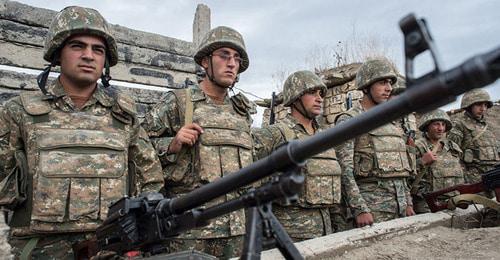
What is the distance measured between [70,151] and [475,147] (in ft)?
24.3

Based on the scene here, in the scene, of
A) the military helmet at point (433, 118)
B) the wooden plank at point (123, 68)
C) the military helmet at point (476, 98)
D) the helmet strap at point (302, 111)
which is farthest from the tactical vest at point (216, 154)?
the military helmet at point (476, 98)

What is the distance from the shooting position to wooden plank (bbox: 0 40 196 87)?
13.6ft

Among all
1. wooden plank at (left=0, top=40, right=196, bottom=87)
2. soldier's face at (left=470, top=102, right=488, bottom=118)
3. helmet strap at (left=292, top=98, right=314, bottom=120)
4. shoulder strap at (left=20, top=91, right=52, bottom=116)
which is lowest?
shoulder strap at (left=20, top=91, right=52, bottom=116)

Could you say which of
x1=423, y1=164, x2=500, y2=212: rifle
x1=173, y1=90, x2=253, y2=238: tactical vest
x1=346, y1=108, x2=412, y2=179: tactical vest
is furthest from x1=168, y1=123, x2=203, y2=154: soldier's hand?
x1=423, y1=164, x2=500, y2=212: rifle

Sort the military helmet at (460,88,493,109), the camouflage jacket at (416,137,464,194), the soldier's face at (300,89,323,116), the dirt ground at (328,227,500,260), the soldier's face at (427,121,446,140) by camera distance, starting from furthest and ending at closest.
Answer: the military helmet at (460,88,493,109), the soldier's face at (427,121,446,140), the camouflage jacket at (416,137,464,194), the soldier's face at (300,89,323,116), the dirt ground at (328,227,500,260)

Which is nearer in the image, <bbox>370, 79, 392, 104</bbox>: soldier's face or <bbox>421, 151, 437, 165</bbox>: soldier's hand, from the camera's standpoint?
<bbox>370, 79, 392, 104</bbox>: soldier's face

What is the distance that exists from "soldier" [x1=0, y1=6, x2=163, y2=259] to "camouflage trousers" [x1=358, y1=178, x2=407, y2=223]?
8.88 ft

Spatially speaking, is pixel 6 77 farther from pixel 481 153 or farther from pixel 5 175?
pixel 481 153

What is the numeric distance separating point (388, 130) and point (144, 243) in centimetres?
371

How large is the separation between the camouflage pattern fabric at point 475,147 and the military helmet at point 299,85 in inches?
170

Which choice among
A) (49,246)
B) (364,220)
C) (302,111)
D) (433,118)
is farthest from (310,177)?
(433,118)

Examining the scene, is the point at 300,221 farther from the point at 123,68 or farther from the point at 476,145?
the point at 476,145

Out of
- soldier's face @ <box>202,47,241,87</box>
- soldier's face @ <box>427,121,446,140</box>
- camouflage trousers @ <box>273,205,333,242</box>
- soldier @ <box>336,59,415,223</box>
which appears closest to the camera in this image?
soldier's face @ <box>202,47,241,87</box>

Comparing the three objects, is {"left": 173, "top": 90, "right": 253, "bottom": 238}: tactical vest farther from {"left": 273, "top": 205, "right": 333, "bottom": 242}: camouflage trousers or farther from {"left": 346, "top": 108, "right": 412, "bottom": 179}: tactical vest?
{"left": 346, "top": 108, "right": 412, "bottom": 179}: tactical vest
